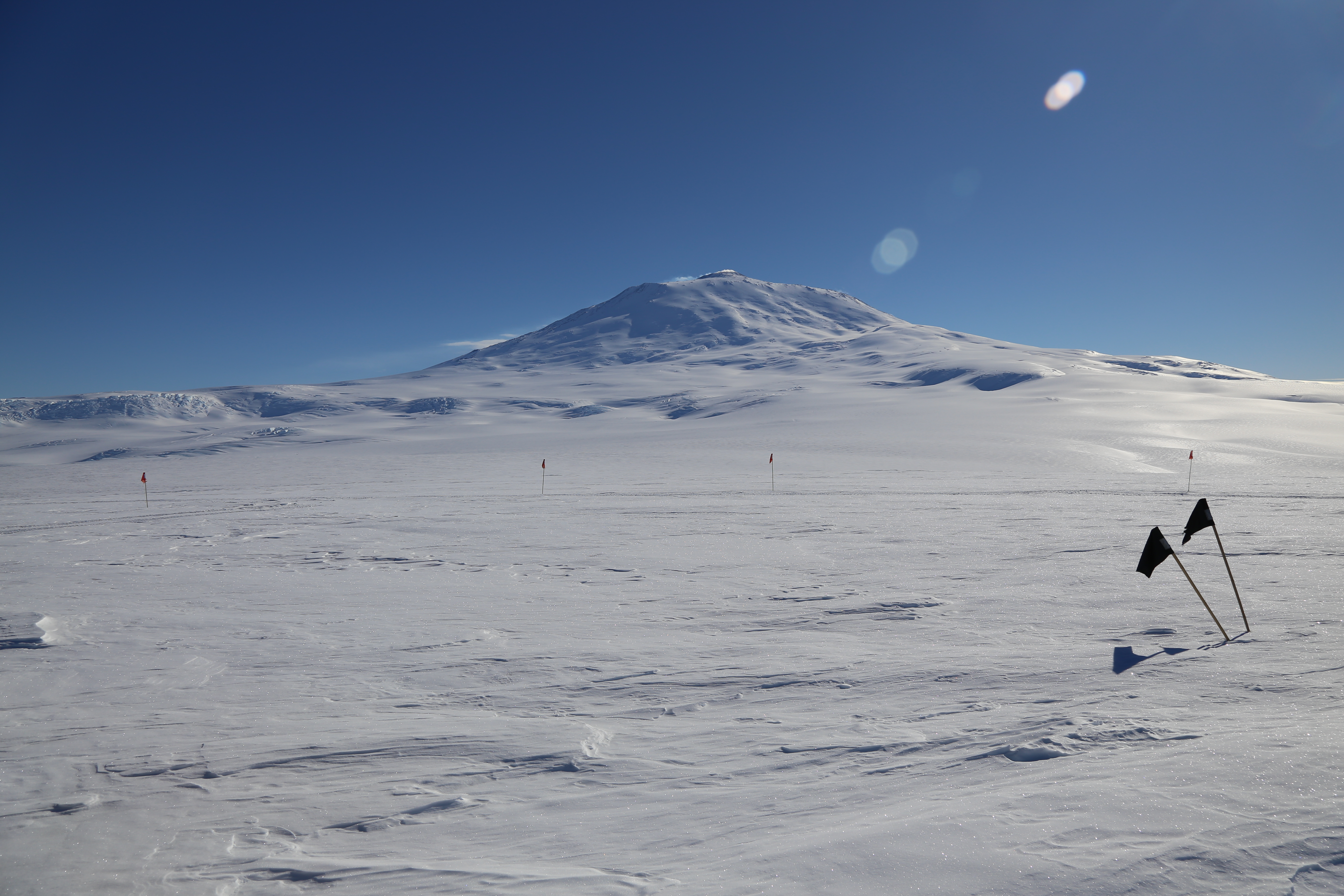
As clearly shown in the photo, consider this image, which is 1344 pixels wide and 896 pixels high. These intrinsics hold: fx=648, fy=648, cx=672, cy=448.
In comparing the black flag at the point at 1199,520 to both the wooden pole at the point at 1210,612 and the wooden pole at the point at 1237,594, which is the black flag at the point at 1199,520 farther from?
the wooden pole at the point at 1210,612

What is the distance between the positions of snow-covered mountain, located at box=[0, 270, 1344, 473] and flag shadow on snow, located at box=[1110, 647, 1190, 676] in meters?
31.2

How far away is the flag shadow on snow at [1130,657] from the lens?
17.8ft

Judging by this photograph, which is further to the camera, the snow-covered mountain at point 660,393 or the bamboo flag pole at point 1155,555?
the snow-covered mountain at point 660,393

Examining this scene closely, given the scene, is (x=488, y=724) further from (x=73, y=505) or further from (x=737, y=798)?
(x=73, y=505)

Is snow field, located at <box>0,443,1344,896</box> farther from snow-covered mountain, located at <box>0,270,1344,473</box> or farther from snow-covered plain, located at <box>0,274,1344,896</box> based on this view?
snow-covered mountain, located at <box>0,270,1344,473</box>

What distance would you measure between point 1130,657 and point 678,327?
6343 inches

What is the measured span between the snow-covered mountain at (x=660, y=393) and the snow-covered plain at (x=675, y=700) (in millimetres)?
28459

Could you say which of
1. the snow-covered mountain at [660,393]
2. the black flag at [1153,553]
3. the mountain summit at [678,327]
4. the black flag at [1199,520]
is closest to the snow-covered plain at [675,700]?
the black flag at [1153,553]

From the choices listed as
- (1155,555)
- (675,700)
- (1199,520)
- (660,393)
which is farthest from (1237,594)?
(660,393)

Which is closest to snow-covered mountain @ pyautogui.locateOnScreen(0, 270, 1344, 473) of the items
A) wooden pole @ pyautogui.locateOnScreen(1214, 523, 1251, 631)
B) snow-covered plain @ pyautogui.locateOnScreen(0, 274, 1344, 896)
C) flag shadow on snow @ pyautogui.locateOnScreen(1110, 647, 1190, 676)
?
snow-covered plain @ pyautogui.locateOnScreen(0, 274, 1344, 896)

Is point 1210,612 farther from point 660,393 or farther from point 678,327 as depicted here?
point 678,327

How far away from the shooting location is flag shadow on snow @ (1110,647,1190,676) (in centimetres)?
544

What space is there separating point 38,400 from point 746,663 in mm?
117710

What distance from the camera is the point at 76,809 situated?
3889 mm
